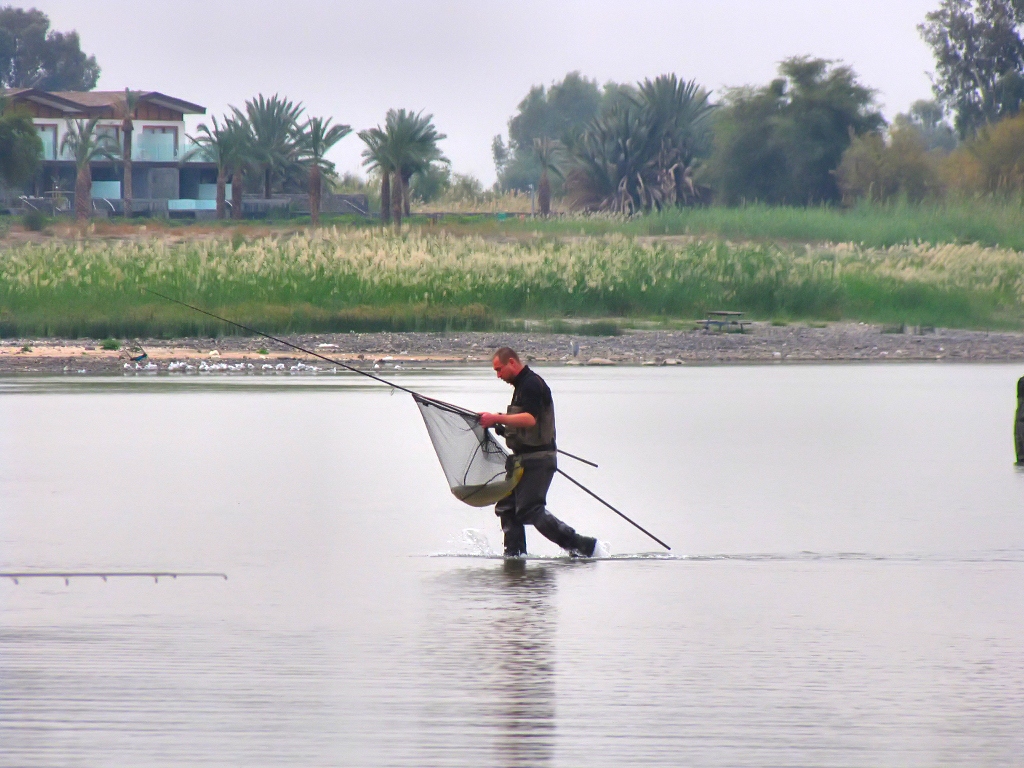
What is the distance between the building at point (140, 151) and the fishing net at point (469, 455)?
2860 inches

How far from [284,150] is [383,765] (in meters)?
73.3

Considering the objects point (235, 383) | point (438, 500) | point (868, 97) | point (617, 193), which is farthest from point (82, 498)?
point (868, 97)

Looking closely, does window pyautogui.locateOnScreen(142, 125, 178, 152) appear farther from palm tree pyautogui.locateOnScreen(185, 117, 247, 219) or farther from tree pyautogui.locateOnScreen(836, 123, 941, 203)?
tree pyautogui.locateOnScreen(836, 123, 941, 203)

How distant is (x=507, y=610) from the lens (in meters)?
10.8

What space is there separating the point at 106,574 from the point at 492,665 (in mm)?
3720

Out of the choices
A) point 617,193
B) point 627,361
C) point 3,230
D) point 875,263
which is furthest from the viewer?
point 617,193

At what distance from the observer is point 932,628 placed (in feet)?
34.0

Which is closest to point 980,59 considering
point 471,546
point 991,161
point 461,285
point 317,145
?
point 991,161

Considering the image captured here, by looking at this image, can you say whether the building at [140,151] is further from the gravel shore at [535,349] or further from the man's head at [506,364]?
the man's head at [506,364]

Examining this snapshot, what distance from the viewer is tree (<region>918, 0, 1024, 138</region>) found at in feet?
294

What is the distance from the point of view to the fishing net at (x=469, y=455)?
12.5 meters

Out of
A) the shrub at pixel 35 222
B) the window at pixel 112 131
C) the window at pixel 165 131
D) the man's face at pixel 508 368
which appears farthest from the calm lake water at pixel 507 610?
the window at pixel 165 131

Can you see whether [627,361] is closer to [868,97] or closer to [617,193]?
[617,193]

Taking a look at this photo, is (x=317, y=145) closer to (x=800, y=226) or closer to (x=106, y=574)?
(x=800, y=226)
